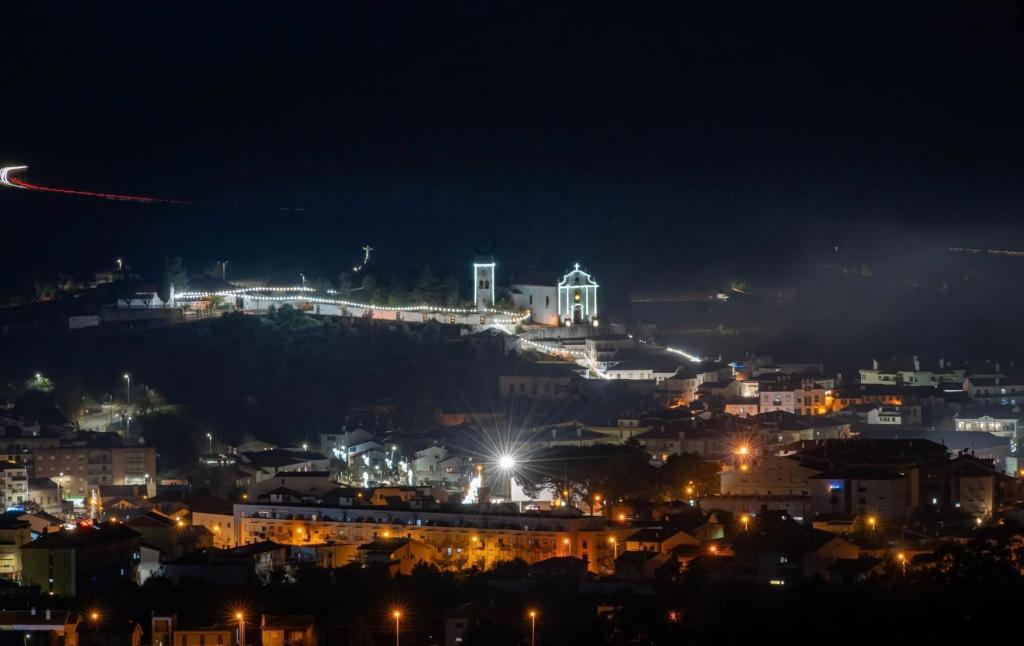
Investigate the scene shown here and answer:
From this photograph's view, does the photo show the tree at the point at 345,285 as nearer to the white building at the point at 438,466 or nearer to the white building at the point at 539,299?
the white building at the point at 539,299

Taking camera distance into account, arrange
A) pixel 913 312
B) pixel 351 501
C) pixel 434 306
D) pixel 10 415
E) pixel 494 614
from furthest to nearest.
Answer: pixel 913 312, pixel 434 306, pixel 10 415, pixel 351 501, pixel 494 614

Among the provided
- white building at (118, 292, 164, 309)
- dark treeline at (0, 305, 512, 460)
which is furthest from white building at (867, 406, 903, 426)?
white building at (118, 292, 164, 309)

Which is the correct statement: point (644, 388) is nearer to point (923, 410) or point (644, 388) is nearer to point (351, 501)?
point (923, 410)

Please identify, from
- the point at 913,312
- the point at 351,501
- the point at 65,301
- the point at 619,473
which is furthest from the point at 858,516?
the point at 913,312

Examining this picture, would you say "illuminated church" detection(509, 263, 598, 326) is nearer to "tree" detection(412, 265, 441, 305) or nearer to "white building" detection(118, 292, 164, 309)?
"tree" detection(412, 265, 441, 305)

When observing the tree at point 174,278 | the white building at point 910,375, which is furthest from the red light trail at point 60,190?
the white building at point 910,375

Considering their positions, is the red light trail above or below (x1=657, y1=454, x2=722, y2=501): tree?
above

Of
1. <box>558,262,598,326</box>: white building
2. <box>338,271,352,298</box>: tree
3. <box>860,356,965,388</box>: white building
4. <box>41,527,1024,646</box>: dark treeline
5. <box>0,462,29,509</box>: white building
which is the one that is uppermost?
<box>338,271,352,298</box>: tree

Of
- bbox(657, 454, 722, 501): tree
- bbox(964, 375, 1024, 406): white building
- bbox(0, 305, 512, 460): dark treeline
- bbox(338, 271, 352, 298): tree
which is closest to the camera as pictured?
bbox(657, 454, 722, 501): tree
